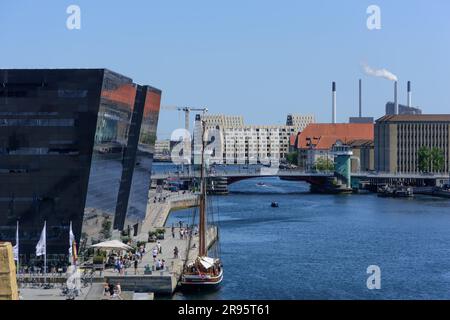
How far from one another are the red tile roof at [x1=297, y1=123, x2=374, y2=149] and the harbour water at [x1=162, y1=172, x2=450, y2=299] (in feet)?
245

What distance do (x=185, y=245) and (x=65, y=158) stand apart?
918 cm

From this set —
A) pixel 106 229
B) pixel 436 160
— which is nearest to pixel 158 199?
pixel 106 229

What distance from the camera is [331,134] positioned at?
158m

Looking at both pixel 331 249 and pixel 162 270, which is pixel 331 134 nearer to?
pixel 331 249

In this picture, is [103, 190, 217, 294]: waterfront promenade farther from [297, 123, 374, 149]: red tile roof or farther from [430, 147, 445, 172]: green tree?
[297, 123, 374, 149]: red tile roof

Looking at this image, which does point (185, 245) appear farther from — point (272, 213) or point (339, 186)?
point (339, 186)

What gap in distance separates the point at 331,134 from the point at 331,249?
11495 cm

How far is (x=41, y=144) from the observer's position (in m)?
33.5

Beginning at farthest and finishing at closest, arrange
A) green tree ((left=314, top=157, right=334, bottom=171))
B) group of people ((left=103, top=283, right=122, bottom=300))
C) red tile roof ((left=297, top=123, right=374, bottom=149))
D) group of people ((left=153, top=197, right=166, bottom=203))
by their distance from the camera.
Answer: red tile roof ((left=297, top=123, right=374, bottom=149))
green tree ((left=314, top=157, right=334, bottom=171))
group of people ((left=153, top=197, right=166, bottom=203))
group of people ((left=103, top=283, right=122, bottom=300))

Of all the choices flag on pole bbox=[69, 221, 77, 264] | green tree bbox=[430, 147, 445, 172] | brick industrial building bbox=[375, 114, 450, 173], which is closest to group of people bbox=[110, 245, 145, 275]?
flag on pole bbox=[69, 221, 77, 264]

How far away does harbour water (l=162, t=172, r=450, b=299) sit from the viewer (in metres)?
31.6

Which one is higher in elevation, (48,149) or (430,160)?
(430,160)

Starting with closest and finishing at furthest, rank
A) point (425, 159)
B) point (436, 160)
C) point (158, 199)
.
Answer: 1. point (158, 199)
2. point (425, 159)
3. point (436, 160)
